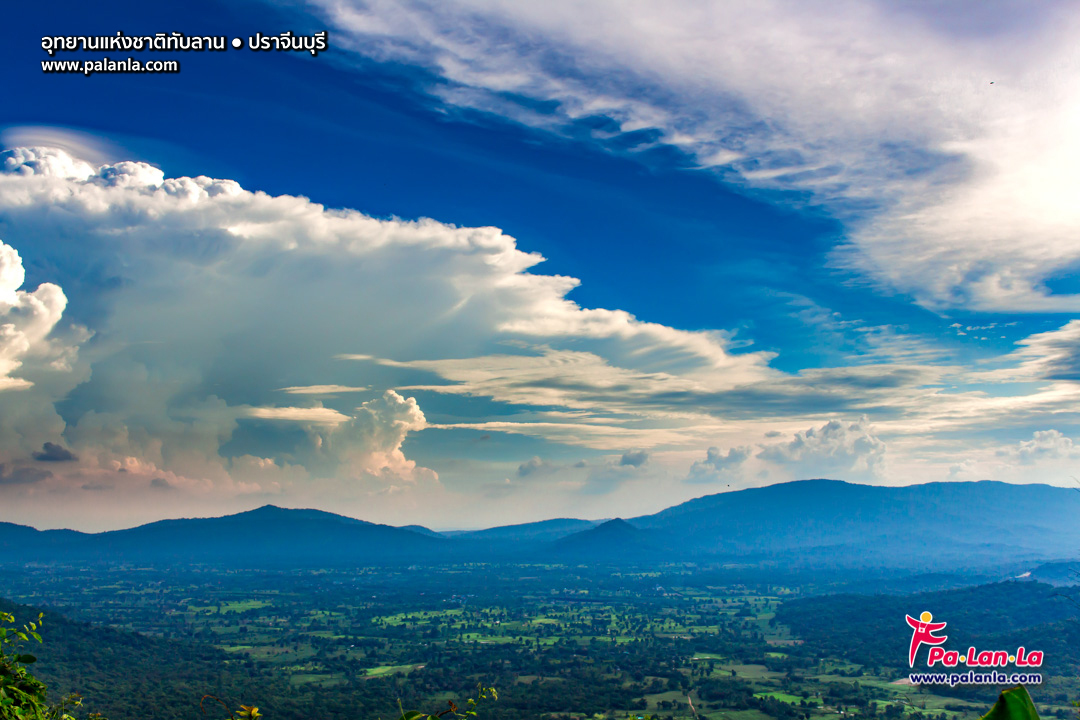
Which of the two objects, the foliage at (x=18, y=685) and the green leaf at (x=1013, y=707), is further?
the foliage at (x=18, y=685)

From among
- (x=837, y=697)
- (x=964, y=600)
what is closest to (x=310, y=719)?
(x=837, y=697)

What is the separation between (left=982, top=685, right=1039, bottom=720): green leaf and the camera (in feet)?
9.26

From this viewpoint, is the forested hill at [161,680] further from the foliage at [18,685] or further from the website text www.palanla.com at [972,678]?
the website text www.palanla.com at [972,678]

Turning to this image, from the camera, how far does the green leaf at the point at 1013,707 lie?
2.82m

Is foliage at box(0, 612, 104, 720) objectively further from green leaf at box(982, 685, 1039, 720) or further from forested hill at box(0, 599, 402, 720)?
forested hill at box(0, 599, 402, 720)

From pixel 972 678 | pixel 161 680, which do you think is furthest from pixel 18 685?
pixel 972 678

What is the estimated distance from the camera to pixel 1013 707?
2.84 meters

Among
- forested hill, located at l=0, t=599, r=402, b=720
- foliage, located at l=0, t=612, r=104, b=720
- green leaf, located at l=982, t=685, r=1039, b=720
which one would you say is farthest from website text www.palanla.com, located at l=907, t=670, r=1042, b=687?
green leaf, located at l=982, t=685, r=1039, b=720

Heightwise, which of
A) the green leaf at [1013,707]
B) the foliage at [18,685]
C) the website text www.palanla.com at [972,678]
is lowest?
the website text www.palanla.com at [972,678]

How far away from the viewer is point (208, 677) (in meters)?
118

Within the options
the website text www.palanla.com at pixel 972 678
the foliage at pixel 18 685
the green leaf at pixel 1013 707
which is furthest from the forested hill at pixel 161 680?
the green leaf at pixel 1013 707

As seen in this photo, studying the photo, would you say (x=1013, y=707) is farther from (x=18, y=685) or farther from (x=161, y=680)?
(x=161, y=680)

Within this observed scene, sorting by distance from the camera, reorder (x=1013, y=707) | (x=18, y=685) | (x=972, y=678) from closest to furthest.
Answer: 1. (x=1013, y=707)
2. (x=18, y=685)
3. (x=972, y=678)

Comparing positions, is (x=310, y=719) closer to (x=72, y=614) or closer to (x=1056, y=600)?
(x=72, y=614)
